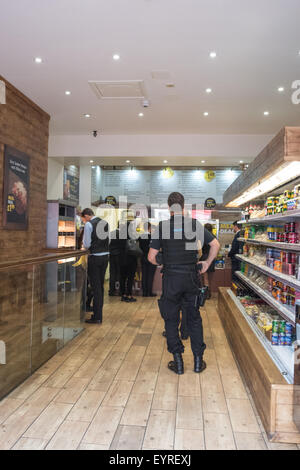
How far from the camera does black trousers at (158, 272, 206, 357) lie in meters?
3.36

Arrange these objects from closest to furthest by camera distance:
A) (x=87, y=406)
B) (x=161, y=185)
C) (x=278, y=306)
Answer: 1. (x=87, y=406)
2. (x=278, y=306)
3. (x=161, y=185)

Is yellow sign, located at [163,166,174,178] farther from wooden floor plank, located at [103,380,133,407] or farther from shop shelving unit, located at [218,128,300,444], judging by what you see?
wooden floor plank, located at [103,380,133,407]

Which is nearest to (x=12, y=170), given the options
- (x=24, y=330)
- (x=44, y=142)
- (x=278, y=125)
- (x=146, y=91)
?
(x=44, y=142)

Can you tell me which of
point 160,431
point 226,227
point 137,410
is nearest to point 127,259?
point 226,227

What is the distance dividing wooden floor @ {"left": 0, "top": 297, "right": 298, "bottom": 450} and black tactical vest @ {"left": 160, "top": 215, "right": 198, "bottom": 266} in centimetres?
107

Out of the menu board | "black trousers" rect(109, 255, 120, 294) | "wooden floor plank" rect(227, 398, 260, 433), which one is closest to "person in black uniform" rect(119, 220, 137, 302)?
"black trousers" rect(109, 255, 120, 294)

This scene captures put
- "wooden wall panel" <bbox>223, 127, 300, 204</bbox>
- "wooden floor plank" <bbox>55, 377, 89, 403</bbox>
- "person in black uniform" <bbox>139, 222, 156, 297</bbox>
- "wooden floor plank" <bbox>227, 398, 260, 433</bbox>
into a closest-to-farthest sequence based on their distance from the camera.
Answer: "wooden floor plank" <bbox>227, 398, 260, 433</bbox> → "wooden wall panel" <bbox>223, 127, 300, 204</bbox> → "wooden floor plank" <bbox>55, 377, 89, 403</bbox> → "person in black uniform" <bbox>139, 222, 156, 297</bbox>

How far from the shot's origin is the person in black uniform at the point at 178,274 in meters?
3.36

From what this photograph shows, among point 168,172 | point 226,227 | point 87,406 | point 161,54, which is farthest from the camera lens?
point 226,227

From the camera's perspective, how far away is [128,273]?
7.36 m

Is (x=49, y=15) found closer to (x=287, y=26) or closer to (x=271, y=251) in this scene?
(x=287, y=26)

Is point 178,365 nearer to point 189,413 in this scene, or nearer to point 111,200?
point 189,413

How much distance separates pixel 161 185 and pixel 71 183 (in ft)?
8.47
